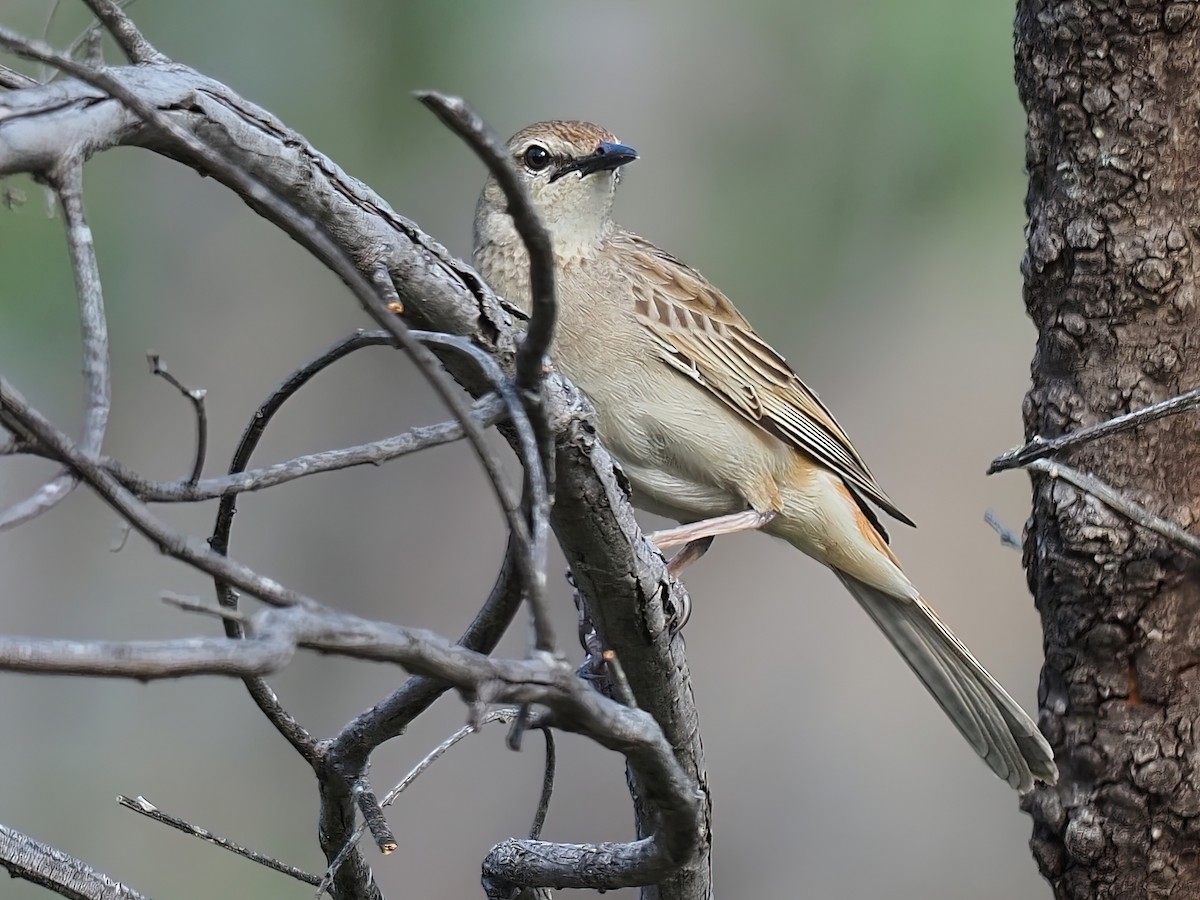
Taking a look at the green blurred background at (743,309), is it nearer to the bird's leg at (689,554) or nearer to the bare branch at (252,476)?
the bird's leg at (689,554)

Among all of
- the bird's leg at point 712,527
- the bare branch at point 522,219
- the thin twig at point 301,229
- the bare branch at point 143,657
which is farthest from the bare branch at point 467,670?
the bird's leg at point 712,527

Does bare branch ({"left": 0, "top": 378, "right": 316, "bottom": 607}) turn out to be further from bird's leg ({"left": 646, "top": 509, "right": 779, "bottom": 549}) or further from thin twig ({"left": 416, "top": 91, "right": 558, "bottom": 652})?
bird's leg ({"left": 646, "top": 509, "right": 779, "bottom": 549})

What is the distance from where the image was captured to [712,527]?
321 centimetres

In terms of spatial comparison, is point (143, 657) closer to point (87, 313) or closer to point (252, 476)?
point (252, 476)

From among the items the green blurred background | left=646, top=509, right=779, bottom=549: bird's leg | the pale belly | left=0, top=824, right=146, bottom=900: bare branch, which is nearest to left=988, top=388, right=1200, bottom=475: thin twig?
left=646, top=509, right=779, bottom=549: bird's leg

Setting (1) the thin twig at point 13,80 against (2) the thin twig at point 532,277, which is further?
(1) the thin twig at point 13,80

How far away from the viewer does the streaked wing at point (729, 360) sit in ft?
11.1

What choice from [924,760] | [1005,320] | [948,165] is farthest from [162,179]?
[924,760]

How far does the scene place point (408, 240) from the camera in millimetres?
1715

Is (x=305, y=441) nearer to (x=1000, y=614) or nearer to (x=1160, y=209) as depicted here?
(x=1000, y=614)

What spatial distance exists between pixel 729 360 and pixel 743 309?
2721 millimetres

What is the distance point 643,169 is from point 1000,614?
2837 mm

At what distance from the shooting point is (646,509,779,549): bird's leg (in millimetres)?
3053

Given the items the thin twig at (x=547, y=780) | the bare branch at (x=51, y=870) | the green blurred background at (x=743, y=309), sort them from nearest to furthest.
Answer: the bare branch at (x=51, y=870) < the thin twig at (x=547, y=780) < the green blurred background at (x=743, y=309)
